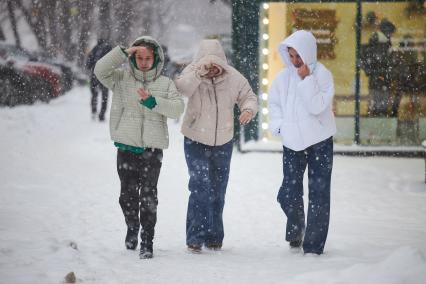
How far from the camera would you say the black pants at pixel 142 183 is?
17.7 feet

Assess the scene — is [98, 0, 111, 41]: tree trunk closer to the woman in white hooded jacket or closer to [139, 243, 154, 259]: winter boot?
the woman in white hooded jacket

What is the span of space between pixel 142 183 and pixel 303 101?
1.39m

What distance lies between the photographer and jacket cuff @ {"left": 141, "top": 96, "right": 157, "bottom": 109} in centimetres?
520

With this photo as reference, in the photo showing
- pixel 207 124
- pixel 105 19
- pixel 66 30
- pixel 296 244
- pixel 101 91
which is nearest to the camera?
pixel 207 124

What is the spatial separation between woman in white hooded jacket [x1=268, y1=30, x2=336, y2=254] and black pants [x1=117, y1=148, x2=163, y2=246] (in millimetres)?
1023

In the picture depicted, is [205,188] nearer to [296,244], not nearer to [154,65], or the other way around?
[296,244]

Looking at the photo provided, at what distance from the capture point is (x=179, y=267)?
513 cm

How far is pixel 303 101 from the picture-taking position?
546 centimetres

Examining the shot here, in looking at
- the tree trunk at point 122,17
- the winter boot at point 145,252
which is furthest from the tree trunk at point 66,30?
the winter boot at point 145,252

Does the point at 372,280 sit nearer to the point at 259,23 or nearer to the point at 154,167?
the point at 154,167

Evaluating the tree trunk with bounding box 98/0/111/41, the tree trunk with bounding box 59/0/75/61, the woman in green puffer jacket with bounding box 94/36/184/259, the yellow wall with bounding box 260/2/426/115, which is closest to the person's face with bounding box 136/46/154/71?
the woman in green puffer jacket with bounding box 94/36/184/259

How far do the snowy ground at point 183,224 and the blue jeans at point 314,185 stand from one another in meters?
0.17

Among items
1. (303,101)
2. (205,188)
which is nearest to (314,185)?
(303,101)

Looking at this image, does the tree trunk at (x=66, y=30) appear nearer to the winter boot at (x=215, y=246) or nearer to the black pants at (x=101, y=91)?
the black pants at (x=101, y=91)
